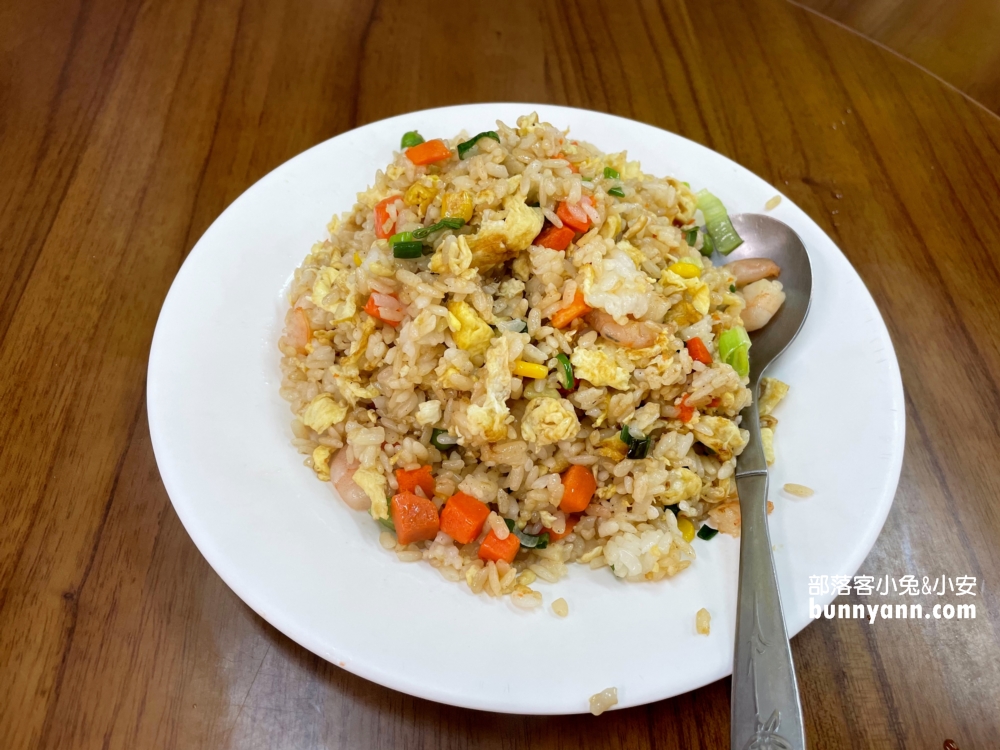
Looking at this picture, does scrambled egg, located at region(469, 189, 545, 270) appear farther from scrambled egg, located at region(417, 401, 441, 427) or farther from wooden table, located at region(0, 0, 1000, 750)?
wooden table, located at region(0, 0, 1000, 750)

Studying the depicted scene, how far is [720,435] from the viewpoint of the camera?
6.05ft

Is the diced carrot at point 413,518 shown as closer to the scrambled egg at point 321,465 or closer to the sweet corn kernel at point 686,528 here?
the scrambled egg at point 321,465

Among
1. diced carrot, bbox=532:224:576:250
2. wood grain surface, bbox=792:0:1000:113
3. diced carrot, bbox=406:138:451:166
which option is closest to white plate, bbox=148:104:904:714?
diced carrot, bbox=406:138:451:166

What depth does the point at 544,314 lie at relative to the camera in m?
1.85

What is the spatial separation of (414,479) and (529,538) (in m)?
0.38

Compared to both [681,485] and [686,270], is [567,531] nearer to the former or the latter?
[681,485]

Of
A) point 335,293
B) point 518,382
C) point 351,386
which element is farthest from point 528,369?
point 335,293

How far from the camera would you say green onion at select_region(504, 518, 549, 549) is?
1801 millimetres

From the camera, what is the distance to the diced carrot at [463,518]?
1738 mm

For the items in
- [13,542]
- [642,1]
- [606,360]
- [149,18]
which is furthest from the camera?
[642,1]

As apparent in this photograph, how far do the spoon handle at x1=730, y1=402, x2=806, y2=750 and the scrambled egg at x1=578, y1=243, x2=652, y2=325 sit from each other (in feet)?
2.10

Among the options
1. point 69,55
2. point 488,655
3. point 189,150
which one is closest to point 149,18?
point 69,55

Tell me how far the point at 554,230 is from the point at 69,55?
3.04 m

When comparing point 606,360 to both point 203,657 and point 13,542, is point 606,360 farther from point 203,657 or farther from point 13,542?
point 13,542
